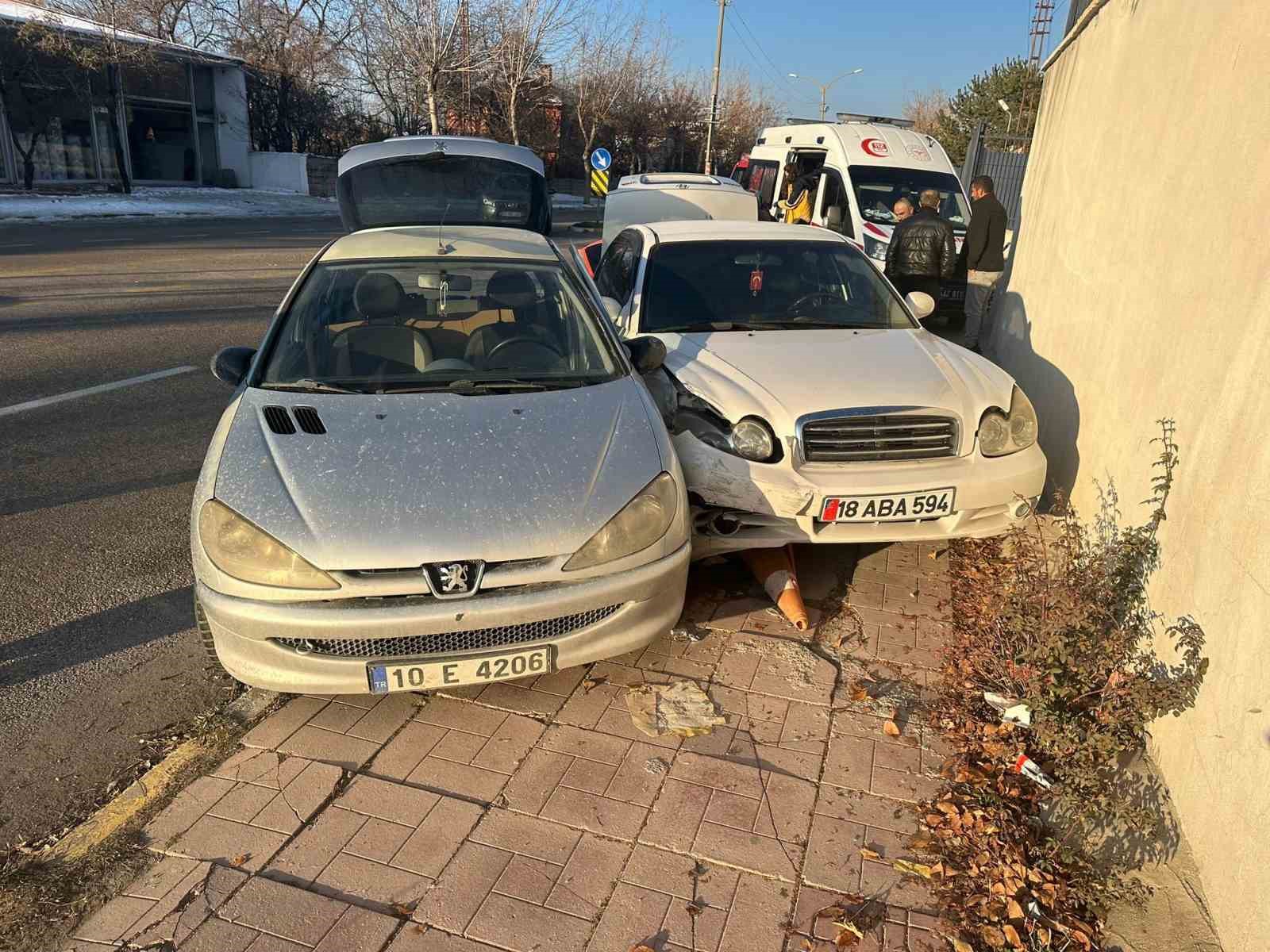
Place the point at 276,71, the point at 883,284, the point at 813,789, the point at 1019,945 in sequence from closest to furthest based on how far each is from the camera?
the point at 1019,945, the point at 813,789, the point at 883,284, the point at 276,71

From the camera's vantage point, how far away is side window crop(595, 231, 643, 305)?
5.98m

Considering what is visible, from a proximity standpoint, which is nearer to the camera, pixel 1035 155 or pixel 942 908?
pixel 942 908

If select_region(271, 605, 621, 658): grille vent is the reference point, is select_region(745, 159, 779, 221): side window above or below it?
above

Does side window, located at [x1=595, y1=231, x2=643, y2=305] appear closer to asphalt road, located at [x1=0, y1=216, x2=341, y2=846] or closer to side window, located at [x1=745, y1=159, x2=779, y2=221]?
asphalt road, located at [x1=0, y1=216, x2=341, y2=846]

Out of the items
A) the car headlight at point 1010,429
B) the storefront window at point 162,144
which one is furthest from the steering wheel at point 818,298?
the storefront window at point 162,144

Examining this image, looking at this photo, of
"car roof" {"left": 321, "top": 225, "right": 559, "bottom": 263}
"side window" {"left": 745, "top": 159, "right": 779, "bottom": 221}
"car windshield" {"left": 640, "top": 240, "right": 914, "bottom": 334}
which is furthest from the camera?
"side window" {"left": 745, "top": 159, "right": 779, "bottom": 221}

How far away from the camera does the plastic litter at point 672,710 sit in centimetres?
333

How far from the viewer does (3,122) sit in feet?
A: 89.5

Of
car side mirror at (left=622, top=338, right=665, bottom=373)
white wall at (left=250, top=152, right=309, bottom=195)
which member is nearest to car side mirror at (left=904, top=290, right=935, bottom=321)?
car side mirror at (left=622, top=338, right=665, bottom=373)

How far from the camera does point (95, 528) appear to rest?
479 cm

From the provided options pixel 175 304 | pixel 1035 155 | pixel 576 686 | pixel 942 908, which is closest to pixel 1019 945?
pixel 942 908

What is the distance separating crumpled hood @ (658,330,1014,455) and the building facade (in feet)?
101

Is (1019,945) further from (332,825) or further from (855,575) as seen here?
(855,575)

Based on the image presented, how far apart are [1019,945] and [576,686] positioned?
1.79m
